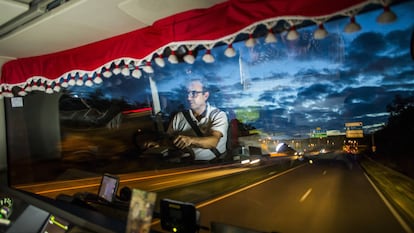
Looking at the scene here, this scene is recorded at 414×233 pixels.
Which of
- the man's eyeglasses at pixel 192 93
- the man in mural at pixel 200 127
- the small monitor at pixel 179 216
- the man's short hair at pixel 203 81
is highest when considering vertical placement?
the man's short hair at pixel 203 81

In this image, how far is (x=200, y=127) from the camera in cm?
219

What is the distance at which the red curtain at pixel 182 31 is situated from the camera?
3.95ft

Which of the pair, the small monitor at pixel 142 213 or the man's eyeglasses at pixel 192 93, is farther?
the man's eyeglasses at pixel 192 93

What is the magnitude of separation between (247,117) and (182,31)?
719 mm

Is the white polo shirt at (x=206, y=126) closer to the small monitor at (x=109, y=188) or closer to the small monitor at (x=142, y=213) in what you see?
the small monitor at (x=109, y=188)

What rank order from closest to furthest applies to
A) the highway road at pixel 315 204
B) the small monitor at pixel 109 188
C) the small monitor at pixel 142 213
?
the small monitor at pixel 142 213 → the highway road at pixel 315 204 → the small monitor at pixel 109 188

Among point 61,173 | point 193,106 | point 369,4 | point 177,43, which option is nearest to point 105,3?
point 177,43

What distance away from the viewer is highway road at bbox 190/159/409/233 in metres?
1.49

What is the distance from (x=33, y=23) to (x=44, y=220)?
1.53 metres

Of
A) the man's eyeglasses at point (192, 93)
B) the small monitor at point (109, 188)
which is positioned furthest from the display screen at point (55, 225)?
the man's eyeglasses at point (192, 93)

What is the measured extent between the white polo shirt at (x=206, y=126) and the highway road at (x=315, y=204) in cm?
37

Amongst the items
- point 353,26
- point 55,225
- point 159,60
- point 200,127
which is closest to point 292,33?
point 353,26

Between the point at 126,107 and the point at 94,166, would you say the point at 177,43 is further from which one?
the point at 94,166

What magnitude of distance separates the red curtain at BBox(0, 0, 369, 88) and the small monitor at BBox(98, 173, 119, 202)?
0.88 m
